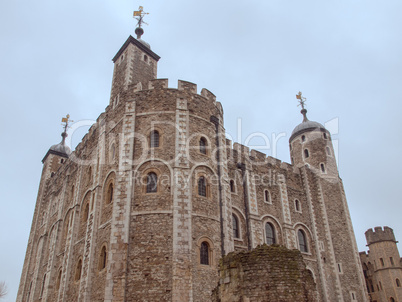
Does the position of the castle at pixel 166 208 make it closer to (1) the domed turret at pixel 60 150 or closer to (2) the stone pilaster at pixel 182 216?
(2) the stone pilaster at pixel 182 216

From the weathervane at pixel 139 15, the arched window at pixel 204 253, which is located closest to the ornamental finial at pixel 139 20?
the weathervane at pixel 139 15

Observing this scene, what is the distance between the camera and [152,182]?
16781 mm

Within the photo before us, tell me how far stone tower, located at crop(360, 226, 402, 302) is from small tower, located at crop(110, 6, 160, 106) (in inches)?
1019

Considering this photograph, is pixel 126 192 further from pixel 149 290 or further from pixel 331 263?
pixel 331 263

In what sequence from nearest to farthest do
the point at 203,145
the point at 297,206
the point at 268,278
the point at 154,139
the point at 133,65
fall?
the point at 268,278 < the point at 154,139 < the point at 203,145 < the point at 133,65 < the point at 297,206

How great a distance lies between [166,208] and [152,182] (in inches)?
57.4

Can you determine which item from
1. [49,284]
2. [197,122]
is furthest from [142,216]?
[49,284]

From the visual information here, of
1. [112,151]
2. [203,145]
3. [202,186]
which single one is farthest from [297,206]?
[112,151]

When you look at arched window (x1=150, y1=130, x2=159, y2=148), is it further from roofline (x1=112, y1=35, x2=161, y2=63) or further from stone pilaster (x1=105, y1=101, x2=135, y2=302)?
roofline (x1=112, y1=35, x2=161, y2=63)

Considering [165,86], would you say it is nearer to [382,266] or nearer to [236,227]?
[236,227]

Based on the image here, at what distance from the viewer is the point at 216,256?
16062mm

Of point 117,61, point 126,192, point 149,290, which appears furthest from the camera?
point 117,61

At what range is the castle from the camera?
50.0 ft

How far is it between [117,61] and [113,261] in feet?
45.2
